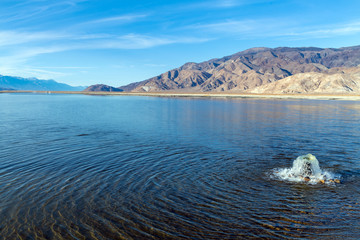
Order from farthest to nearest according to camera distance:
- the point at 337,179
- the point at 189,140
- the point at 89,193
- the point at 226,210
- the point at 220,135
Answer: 1. the point at 220,135
2. the point at 189,140
3. the point at 337,179
4. the point at 89,193
5. the point at 226,210

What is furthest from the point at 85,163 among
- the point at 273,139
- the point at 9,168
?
the point at 273,139

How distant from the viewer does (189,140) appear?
81.5 ft

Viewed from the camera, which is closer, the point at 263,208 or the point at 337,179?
the point at 263,208

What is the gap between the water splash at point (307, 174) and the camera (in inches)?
551

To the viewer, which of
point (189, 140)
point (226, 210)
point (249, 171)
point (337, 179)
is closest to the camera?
point (226, 210)

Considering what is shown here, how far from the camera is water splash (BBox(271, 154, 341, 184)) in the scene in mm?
14008

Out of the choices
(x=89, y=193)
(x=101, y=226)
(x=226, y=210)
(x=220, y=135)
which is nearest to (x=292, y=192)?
(x=226, y=210)

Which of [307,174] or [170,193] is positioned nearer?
[170,193]

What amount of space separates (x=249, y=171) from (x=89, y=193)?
A: 29.3 feet

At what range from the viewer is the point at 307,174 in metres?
14.6

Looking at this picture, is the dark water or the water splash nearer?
the dark water

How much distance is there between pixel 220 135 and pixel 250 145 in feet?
17.8

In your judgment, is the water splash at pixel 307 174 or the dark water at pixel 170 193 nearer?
the dark water at pixel 170 193

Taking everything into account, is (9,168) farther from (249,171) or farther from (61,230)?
(249,171)
